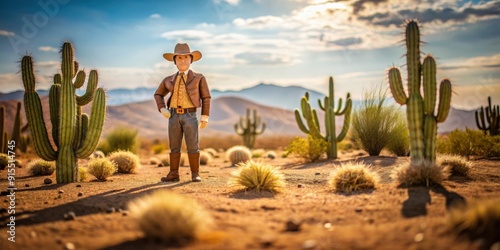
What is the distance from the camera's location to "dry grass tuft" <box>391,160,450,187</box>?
7379 mm

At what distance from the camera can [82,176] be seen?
34.5 feet

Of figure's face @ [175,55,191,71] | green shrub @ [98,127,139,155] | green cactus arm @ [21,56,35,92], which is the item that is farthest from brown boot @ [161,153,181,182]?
green shrub @ [98,127,139,155]

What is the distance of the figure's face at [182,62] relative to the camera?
955 cm

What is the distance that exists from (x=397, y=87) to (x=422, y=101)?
1.80ft

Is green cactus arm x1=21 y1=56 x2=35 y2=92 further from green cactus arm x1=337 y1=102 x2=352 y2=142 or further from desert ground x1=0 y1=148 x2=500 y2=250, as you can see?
green cactus arm x1=337 y1=102 x2=352 y2=142

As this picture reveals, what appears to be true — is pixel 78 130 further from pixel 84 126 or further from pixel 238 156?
pixel 238 156

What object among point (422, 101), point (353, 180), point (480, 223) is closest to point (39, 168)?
point (353, 180)

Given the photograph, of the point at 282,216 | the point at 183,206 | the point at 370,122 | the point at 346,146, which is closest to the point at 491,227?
the point at 282,216

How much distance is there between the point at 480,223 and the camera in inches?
155

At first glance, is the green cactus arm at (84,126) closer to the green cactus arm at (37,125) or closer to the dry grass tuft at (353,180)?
the green cactus arm at (37,125)

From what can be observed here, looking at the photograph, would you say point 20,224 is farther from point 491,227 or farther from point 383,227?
point 491,227

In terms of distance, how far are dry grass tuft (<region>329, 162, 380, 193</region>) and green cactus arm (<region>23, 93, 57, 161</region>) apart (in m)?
6.30

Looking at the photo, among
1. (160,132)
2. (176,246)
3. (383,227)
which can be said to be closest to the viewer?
(176,246)

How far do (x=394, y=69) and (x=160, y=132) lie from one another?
82507 mm
